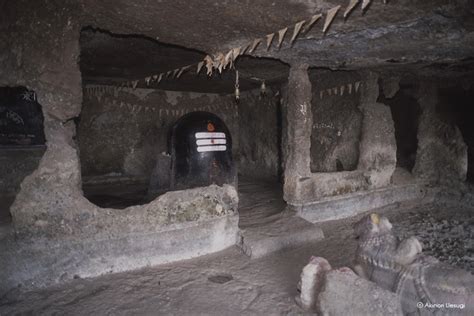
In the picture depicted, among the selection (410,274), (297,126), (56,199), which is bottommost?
(410,274)

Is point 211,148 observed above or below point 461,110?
below

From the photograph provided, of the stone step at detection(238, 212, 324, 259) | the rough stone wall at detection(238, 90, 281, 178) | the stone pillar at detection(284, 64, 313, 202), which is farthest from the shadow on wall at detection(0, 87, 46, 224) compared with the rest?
the rough stone wall at detection(238, 90, 281, 178)

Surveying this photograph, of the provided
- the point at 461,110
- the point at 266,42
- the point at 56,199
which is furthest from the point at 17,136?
the point at 461,110

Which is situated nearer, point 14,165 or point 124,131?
point 14,165

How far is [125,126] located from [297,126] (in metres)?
5.30

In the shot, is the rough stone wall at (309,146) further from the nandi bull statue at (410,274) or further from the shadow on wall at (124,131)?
the shadow on wall at (124,131)

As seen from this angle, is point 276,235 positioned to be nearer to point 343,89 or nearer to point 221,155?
point 221,155

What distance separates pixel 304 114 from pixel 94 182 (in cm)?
566

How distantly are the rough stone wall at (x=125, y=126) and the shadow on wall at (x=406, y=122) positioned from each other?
5795 millimetres

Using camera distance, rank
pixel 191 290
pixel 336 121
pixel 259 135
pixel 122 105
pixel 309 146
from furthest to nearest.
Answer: pixel 259 135 < pixel 122 105 < pixel 336 121 < pixel 309 146 < pixel 191 290

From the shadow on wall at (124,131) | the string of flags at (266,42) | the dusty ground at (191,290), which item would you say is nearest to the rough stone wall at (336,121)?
the string of flags at (266,42)

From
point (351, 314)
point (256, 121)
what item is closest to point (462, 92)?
point (256, 121)

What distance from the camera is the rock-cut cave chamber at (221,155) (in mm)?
3135

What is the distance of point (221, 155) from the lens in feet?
18.1
